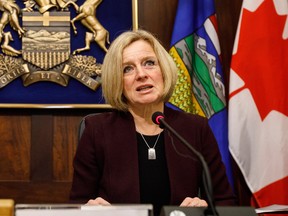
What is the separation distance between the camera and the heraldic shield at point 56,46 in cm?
311

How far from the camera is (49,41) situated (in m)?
3.14

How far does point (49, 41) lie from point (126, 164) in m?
1.50

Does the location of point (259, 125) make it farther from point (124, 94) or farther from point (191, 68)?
point (124, 94)

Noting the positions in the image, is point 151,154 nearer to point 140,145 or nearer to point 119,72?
point 140,145

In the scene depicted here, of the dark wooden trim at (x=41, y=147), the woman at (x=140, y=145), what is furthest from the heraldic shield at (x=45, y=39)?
the woman at (x=140, y=145)

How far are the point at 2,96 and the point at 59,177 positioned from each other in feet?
2.23

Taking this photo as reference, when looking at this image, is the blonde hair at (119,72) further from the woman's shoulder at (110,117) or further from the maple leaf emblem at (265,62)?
the maple leaf emblem at (265,62)

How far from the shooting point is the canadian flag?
9.16 ft

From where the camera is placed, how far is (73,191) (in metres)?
1.97

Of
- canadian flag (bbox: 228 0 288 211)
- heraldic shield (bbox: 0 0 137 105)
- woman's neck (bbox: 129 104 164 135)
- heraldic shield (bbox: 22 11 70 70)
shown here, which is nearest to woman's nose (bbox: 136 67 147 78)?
woman's neck (bbox: 129 104 164 135)

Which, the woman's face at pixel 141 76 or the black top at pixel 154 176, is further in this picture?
the woman's face at pixel 141 76

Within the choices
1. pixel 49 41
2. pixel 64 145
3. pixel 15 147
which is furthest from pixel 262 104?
pixel 15 147

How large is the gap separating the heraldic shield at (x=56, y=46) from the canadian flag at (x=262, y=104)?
0.86 meters

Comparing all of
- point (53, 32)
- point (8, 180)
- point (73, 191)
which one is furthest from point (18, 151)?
point (73, 191)
